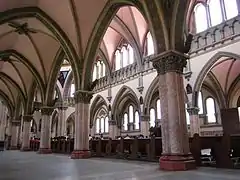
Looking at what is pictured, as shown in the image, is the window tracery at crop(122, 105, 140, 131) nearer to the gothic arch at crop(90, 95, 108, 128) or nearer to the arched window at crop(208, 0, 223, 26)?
the gothic arch at crop(90, 95, 108, 128)

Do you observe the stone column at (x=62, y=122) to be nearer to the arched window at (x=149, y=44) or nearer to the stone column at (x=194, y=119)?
the arched window at (x=149, y=44)

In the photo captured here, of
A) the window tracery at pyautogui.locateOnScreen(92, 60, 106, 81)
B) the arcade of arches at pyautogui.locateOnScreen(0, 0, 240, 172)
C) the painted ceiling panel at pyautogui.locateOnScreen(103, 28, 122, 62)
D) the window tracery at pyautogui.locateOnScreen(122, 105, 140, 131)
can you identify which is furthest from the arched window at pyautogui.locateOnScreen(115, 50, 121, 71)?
the window tracery at pyautogui.locateOnScreen(122, 105, 140, 131)

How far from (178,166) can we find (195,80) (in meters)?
11.5

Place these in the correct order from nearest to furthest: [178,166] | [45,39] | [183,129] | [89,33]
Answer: [178,166] < [183,129] < [89,33] < [45,39]

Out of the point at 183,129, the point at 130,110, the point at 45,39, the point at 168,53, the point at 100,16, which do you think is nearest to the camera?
the point at 183,129

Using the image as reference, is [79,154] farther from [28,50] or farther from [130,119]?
[130,119]

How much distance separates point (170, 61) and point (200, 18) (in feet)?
39.6

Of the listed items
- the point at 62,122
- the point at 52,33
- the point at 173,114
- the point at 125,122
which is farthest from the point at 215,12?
the point at 62,122

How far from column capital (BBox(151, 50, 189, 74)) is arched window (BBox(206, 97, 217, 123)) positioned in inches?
609

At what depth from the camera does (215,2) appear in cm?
1658

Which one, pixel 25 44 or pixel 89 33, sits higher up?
pixel 25 44

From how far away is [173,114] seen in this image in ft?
22.7

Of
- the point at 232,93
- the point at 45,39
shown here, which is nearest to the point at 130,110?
the point at 232,93

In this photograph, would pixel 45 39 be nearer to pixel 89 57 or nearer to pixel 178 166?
pixel 89 57
